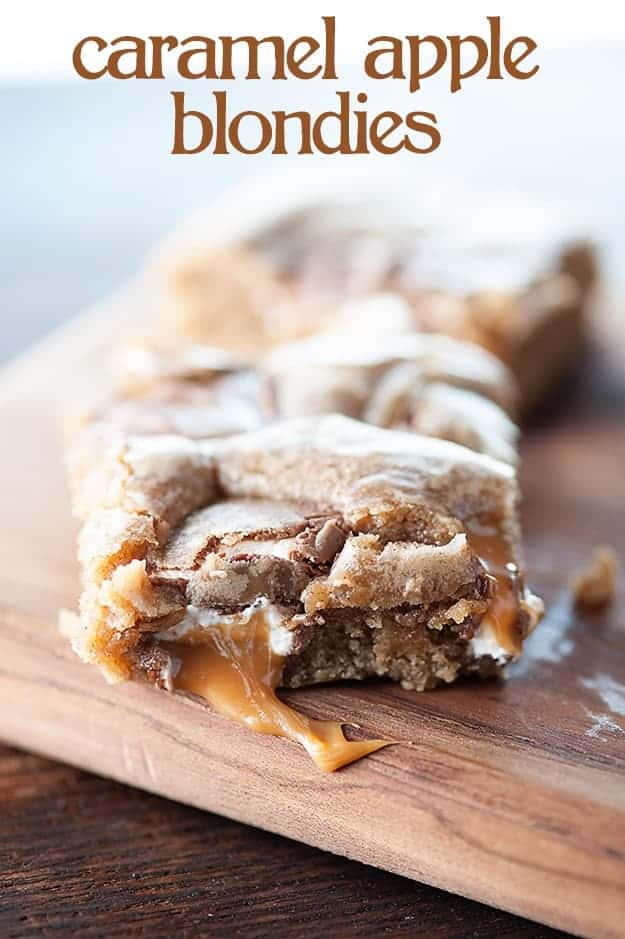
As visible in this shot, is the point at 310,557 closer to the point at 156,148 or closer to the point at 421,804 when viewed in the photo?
the point at 421,804

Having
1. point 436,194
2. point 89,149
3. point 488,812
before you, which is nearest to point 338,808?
point 488,812

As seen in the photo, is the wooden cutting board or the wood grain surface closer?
the wooden cutting board

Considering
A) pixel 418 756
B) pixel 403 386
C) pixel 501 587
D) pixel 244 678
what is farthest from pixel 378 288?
pixel 418 756

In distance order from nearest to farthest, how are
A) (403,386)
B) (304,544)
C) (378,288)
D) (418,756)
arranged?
(418,756)
(304,544)
(403,386)
(378,288)

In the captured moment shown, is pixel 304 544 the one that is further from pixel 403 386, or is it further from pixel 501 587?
pixel 403 386

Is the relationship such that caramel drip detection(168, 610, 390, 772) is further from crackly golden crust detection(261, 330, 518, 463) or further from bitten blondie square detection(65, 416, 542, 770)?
crackly golden crust detection(261, 330, 518, 463)

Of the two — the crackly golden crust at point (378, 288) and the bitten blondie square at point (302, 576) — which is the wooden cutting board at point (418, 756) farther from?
the crackly golden crust at point (378, 288)

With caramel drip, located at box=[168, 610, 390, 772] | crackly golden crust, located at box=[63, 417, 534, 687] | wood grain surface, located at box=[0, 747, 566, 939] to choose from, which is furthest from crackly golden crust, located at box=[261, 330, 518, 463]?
wood grain surface, located at box=[0, 747, 566, 939]
